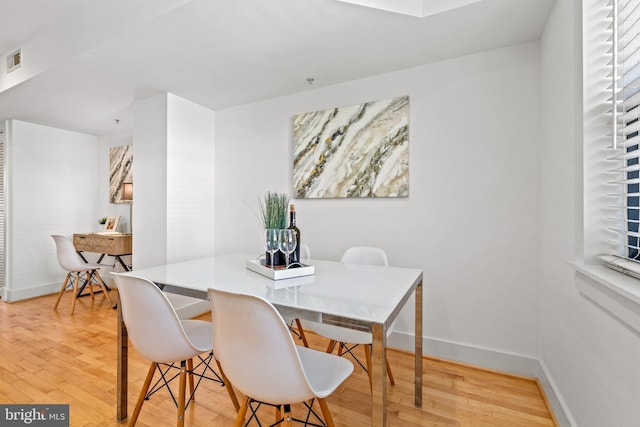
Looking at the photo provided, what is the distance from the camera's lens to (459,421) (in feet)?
5.43

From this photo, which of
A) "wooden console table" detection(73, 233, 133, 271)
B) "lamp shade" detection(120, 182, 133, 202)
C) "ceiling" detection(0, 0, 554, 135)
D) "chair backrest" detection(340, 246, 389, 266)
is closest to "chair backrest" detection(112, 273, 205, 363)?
"chair backrest" detection(340, 246, 389, 266)

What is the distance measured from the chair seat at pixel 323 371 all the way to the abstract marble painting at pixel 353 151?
5.08 feet

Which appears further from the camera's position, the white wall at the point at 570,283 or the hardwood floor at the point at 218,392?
the hardwood floor at the point at 218,392

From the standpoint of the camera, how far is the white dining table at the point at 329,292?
1007 millimetres

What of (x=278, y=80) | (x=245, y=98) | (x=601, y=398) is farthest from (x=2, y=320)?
(x=601, y=398)

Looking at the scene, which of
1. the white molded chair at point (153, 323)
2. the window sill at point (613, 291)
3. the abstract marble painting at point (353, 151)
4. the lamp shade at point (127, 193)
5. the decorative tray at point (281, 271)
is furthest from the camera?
the lamp shade at point (127, 193)

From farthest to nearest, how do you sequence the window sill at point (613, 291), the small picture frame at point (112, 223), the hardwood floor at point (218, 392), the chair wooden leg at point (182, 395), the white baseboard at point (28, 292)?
the small picture frame at point (112, 223), the white baseboard at point (28, 292), the hardwood floor at point (218, 392), the chair wooden leg at point (182, 395), the window sill at point (613, 291)

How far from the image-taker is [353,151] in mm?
2695

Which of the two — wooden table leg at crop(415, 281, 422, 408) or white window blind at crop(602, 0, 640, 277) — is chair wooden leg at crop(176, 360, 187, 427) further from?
white window blind at crop(602, 0, 640, 277)

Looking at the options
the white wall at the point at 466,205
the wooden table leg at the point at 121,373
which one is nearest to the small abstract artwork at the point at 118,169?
the white wall at the point at 466,205

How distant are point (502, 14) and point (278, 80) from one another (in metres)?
1.72

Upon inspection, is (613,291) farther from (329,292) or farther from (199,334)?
(199,334)

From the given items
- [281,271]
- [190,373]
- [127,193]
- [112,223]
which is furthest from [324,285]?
[112,223]

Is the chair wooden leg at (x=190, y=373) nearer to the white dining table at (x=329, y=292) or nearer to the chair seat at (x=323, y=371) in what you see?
the white dining table at (x=329, y=292)
